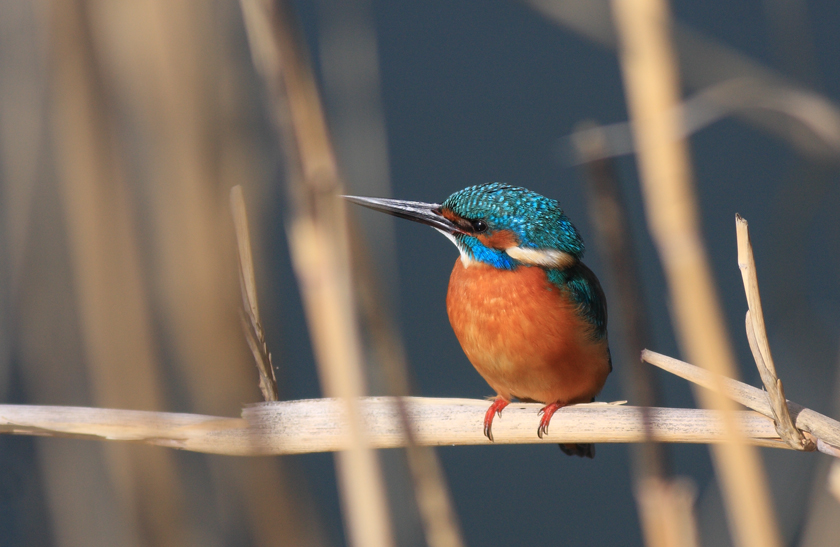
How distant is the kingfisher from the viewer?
4.63 ft

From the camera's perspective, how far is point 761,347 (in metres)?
0.77

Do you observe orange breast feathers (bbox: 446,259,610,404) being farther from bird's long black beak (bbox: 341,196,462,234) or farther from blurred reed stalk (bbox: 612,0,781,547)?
blurred reed stalk (bbox: 612,0,781,547)

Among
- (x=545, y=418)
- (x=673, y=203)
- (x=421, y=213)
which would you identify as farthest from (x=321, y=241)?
(x=421, y=213)

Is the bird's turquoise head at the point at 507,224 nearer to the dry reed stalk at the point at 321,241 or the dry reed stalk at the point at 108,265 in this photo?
the dry reed stalk at the point at 108,265

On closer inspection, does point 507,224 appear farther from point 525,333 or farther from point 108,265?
point 108,265

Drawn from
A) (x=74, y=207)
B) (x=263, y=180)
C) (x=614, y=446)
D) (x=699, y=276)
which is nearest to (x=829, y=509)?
(x=699, y=276)

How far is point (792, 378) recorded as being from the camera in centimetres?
225

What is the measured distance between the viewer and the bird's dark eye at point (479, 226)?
1.45 m

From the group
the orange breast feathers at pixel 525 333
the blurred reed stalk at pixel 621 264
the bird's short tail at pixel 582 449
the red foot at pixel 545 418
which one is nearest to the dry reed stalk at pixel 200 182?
the blurred reed stalk at pixel 621 264

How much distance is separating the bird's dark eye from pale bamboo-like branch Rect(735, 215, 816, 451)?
2.32 ft

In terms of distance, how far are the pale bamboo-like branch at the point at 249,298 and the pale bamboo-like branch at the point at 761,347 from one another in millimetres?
515

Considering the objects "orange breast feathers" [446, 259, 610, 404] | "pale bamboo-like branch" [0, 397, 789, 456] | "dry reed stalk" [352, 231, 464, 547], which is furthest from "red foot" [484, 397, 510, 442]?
"dry reed stalk" [352, 231, 464, 547]

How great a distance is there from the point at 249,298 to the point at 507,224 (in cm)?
66

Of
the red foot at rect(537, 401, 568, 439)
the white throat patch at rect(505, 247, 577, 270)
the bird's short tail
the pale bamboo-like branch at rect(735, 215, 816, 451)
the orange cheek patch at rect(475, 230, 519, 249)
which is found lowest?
the bird's short tail
